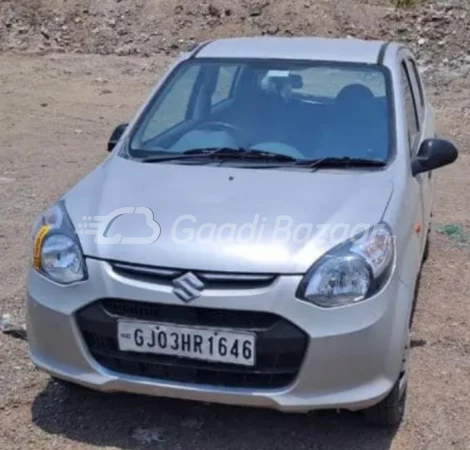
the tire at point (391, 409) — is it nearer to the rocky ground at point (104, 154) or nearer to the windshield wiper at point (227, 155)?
the rocky ground at point (104, 154)

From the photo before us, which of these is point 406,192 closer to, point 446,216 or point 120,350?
point 120,350

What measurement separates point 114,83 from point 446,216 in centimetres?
805

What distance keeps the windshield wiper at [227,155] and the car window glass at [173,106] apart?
0.93 ft

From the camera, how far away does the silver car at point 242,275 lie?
353cm

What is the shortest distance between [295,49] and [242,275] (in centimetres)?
207

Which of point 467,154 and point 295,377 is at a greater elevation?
point 295,377

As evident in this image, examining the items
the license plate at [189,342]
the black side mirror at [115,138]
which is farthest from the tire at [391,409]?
the black side mirror at [115,138]

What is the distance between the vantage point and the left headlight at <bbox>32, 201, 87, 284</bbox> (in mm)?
3729

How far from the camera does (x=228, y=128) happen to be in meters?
4.77

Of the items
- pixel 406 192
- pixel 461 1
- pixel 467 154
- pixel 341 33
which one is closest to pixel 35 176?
pixel 467 154

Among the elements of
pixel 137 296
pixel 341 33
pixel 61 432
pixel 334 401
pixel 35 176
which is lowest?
pixel 341 33

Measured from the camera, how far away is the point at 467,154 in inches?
392

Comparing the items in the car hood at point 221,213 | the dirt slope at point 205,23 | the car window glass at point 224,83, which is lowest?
the dirt slope at point 205,23

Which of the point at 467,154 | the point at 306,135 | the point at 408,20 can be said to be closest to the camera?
the point at 306,135
